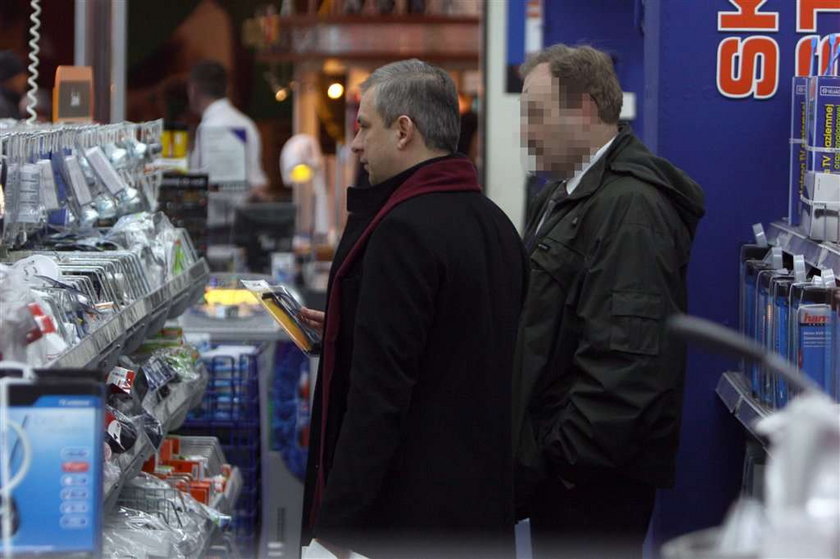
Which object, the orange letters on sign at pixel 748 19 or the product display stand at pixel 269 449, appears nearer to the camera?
the orange letters on sign at pixel 748 19

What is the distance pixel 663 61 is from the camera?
4.64 meters

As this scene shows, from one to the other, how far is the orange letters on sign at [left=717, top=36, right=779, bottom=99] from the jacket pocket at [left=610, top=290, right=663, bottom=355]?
1357 millimetres

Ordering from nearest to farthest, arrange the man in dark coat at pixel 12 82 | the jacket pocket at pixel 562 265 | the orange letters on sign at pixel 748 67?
the jacket pocket at pixel 562 265 → the orange letters on sign at pixel 748 67 → the man in dark coat at pixel 12 82

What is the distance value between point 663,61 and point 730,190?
0.49 meters

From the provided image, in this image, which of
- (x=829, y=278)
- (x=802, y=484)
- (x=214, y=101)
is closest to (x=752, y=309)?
(x=829, y=278)

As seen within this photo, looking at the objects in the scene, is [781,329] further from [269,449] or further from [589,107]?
[269,449]

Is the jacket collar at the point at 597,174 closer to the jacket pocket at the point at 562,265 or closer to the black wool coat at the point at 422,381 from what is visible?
the jacket pocket at the point at 562,265

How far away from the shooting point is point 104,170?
4.01m

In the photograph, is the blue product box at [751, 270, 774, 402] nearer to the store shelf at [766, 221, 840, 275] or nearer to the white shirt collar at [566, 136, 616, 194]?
the store shelf at [766, 221, 840, 275]

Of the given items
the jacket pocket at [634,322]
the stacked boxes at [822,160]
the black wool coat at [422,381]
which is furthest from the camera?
the stacked boxes at [822,160]

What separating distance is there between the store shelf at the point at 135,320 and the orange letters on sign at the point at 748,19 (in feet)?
6.36

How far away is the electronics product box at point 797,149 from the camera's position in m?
4.30

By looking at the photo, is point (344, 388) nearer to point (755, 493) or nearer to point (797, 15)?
point (755, 493)

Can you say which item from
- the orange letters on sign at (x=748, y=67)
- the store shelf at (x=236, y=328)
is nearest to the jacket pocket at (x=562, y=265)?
the orange letters on sign at (x=748, y=67)
